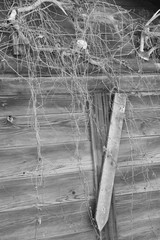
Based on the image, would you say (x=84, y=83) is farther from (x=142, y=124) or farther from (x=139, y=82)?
(x=142, y=124)

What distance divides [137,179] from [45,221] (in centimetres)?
85

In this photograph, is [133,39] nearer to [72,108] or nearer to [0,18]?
[72,108]

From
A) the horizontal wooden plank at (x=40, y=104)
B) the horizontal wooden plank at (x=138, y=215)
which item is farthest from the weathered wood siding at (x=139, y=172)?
the horizontal wooden plank at (x=40, y=104)

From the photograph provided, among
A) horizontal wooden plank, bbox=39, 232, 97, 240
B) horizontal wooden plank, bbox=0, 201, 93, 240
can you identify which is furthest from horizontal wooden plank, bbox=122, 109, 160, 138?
horizontal wooden plank, bbox=39, 232, 97, 240

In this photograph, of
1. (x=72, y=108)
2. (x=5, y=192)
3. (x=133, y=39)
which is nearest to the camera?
(x=5, y=192)

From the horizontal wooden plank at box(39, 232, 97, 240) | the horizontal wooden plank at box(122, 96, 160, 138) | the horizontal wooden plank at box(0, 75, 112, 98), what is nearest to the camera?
the horizontal wooden plank at box(0, 75, 112, 98)

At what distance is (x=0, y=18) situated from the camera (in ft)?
7.73

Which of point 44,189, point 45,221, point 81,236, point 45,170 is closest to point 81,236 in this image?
point 81,236

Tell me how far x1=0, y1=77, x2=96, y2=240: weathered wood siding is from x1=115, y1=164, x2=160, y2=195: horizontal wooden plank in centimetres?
27

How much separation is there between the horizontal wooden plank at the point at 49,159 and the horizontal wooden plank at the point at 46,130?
5 centimetres

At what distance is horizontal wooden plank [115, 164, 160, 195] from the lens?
2.64m

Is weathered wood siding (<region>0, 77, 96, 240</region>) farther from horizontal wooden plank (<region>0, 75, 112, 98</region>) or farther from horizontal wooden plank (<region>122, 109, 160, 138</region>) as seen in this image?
horizontal wooden plank (<region>122, 109, 160, 138</region>)

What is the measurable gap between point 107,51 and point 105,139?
27.5 inches

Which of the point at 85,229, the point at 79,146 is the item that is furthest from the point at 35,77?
the point at 85,229
